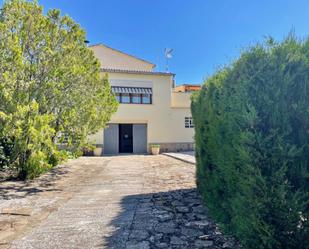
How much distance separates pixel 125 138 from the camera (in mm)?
25828

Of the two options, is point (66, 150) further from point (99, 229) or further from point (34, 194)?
point (99, 229)

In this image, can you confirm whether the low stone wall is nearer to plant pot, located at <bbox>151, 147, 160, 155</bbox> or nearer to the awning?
plant pot, located at <bbox>151, 147, 160, 155</bbox>

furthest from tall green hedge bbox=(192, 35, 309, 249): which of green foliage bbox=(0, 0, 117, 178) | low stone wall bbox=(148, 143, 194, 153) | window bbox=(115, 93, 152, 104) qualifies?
low stone wall bbox=(148, 143, 194, 153)

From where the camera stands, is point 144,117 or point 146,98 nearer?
point 144,117

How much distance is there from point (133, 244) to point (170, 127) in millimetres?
22162

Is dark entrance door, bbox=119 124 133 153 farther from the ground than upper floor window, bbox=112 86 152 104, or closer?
closer

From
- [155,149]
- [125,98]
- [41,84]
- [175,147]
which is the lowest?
[155,149]

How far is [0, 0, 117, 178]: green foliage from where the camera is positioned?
790cm

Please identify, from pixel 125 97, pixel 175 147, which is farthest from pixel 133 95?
pixel 175 147

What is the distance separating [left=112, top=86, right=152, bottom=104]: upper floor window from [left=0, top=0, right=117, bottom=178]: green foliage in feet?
38.4

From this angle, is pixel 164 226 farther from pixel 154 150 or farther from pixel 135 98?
pixel 135 98

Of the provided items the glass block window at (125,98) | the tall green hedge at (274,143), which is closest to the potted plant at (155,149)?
the glass block window at (125,98)

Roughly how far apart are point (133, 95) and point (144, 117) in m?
2.53

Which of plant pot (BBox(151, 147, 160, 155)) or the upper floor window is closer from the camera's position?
plant pot (BBox(151, 147, 160, 155))
